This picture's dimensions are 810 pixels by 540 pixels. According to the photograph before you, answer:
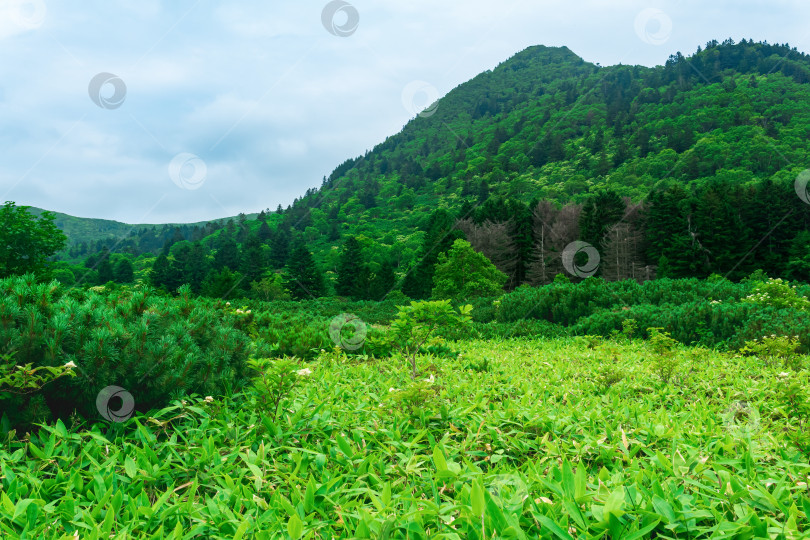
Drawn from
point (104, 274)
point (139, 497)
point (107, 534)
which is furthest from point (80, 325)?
point (104, 274)

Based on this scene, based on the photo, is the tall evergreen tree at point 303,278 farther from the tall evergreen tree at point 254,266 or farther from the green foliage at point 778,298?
the green foliage at point 778,298

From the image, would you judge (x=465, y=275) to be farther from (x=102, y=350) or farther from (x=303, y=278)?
(x=102, y=350)

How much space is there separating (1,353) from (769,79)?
4926 inches

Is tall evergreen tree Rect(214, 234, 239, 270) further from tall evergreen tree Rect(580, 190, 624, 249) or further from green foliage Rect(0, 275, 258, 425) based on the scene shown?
green foliage Rect(0, 275, 258, 425)

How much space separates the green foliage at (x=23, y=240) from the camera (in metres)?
24.3

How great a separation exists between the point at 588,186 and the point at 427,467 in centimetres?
7691

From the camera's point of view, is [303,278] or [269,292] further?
[303,278]

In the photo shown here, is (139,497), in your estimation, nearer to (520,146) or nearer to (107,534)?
(107,534)

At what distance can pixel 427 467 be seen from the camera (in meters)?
2.42

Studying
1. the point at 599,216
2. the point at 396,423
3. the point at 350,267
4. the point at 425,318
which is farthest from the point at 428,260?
the point at 396,423

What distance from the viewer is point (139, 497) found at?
2.11 meters

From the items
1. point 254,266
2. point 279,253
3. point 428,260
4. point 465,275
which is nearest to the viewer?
point 465,275

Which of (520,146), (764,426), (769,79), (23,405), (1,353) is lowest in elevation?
(764,426)

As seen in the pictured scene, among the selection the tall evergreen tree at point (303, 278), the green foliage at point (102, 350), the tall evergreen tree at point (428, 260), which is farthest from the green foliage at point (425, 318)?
the tall evergreen tree at point (303, 278)
